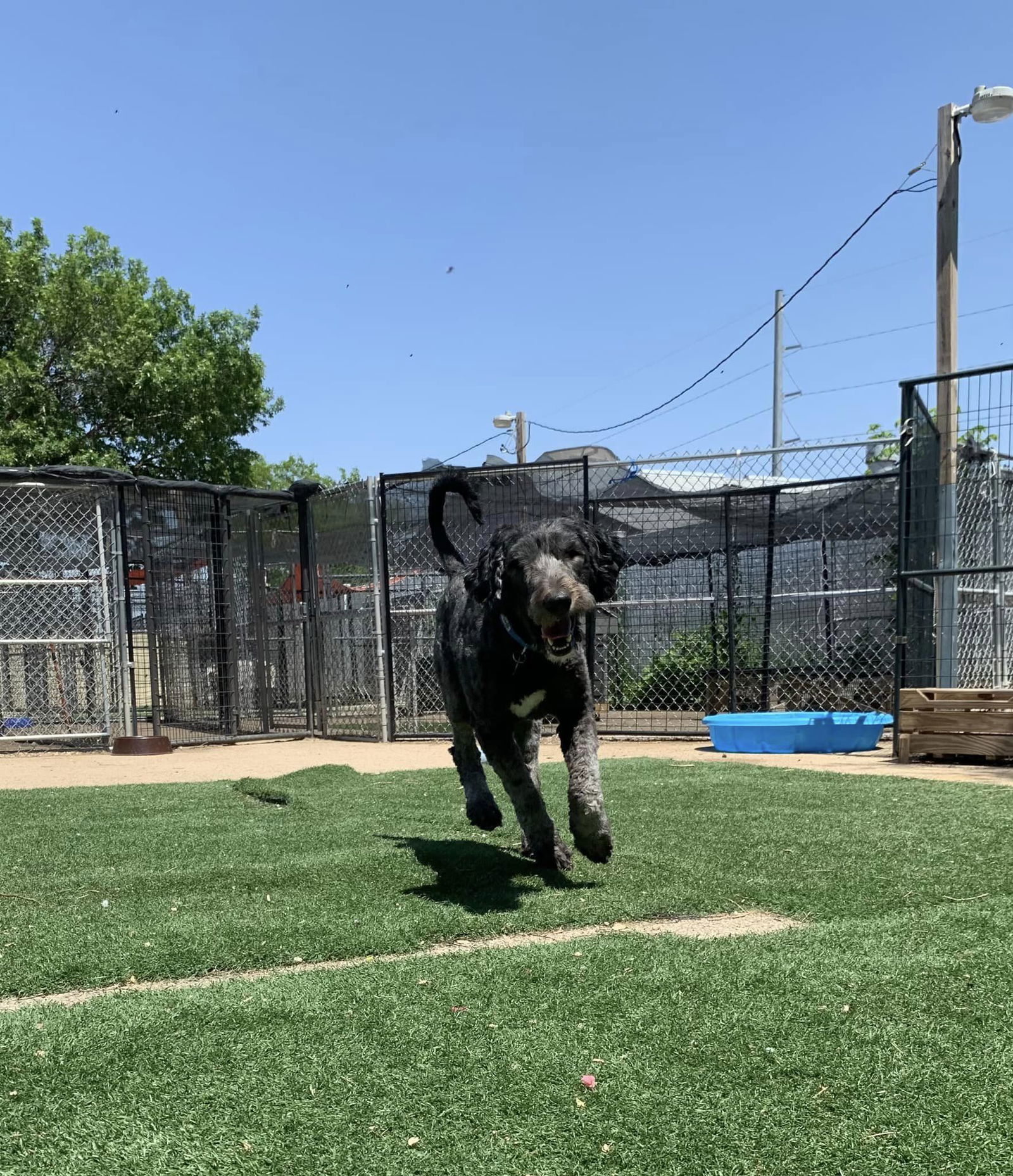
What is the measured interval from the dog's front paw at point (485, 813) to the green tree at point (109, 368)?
16.8 metres

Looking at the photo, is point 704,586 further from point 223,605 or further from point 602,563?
point 602,563

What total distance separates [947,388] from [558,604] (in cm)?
662

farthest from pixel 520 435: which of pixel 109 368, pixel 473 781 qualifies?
pixel 473 781

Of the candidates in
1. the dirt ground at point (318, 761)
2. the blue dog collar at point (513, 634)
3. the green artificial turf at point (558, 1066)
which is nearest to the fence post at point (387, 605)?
the dirt ground at point (318, 761)

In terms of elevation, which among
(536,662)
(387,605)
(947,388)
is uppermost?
(947,388)

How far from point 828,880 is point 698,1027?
1.65 metres

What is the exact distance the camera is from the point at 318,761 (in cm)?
900

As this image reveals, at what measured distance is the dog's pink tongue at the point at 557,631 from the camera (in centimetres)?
349

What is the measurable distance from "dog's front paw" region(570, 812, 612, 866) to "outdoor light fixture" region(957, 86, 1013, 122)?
8644mm

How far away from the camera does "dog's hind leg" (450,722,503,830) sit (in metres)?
4.45

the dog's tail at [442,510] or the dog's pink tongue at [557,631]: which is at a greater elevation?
the dog's tail at [442,510]

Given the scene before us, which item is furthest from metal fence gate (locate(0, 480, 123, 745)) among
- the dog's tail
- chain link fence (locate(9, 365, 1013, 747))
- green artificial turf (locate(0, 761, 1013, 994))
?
the dog's tail

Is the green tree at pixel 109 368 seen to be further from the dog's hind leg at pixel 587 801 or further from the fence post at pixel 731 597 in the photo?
the dog's hind leg at pixel 587 801

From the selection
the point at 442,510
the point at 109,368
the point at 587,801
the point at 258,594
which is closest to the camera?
the point at 587,801
